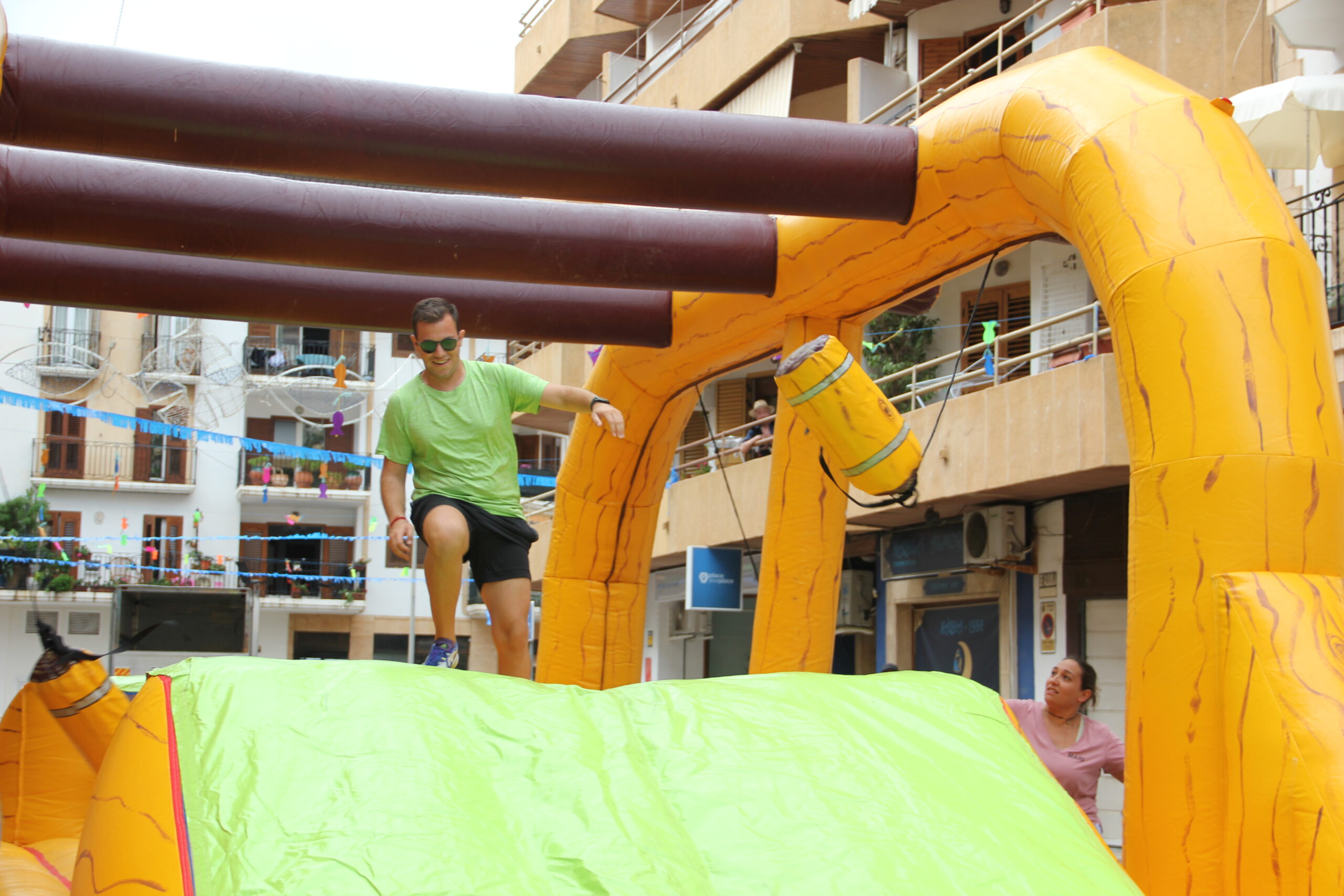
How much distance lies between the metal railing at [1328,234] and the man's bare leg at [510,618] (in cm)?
749

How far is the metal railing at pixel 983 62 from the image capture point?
1291 cm

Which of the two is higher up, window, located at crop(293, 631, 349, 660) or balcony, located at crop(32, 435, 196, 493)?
balcony, located at crop(32, 435, 196, 493)

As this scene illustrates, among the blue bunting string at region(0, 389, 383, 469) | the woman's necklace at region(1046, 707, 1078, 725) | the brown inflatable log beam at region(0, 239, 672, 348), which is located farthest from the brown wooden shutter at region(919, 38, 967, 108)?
the woman's necklace at region(1046, 707, 1078, 725)

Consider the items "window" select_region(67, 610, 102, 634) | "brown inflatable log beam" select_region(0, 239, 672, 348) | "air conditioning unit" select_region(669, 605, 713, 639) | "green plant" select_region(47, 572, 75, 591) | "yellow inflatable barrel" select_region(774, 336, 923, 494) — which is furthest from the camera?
"window" select_region(67, 610, 102, 634)

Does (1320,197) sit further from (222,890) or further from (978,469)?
(222,890)

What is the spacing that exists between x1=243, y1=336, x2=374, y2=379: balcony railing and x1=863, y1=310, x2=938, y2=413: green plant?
71.9 feet

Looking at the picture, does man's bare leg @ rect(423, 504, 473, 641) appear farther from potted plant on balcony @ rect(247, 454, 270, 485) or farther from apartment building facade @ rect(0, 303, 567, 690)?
potted plant on balcony @ rect(247, 454, 270, 485)

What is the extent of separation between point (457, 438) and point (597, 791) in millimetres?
2796

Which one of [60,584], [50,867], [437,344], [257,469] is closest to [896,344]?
[437,344]

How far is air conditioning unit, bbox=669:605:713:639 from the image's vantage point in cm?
2228

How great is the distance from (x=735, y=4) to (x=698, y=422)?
26.4 feet

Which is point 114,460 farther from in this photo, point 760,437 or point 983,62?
point 983,62

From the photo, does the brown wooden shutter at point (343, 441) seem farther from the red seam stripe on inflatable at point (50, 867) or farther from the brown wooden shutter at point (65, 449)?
the red seam stripe on inflatable at point (50, 867)

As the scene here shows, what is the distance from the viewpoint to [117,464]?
3819 cm
